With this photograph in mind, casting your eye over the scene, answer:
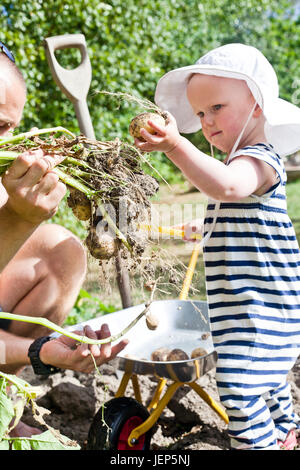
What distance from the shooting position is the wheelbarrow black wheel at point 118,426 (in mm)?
1514

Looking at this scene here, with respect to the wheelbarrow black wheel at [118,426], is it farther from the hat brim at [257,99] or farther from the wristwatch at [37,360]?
the hat brim at [257,99]

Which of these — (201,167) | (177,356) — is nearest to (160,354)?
(177,356)

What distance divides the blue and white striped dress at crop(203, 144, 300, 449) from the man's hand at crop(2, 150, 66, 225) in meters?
0.63

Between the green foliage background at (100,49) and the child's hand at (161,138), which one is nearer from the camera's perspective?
the child's hand at (161,138)

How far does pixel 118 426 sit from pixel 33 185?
2.83 feet

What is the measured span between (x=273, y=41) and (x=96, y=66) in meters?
4.72

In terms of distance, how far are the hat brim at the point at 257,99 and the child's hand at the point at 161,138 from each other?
1.02 ft

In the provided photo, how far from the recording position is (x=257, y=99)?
5.04ft

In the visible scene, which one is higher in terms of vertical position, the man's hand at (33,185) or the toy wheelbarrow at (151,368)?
the man's hand at (33,185)

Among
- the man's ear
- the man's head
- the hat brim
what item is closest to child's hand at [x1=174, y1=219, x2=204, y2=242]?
the hat brim

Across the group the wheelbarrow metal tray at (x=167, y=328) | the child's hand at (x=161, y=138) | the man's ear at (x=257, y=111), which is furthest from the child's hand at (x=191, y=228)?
the child's hand at (x=161, y=138)

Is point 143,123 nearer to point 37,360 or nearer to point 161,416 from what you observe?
point 37,360

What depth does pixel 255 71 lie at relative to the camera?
159 cm
